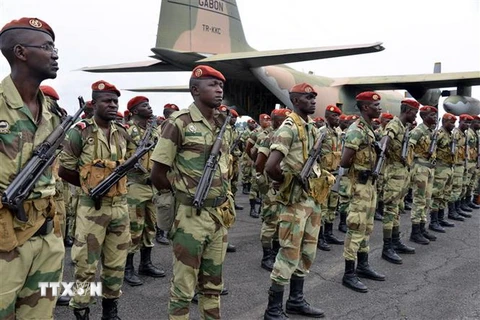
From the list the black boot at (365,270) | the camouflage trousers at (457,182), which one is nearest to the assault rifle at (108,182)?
the black boot at (365,270)

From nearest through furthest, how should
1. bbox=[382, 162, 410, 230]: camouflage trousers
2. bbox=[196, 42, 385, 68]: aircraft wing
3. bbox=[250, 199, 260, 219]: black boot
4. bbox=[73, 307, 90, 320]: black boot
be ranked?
1. bbox=[73, 307, 90, 320]: black boot
2. bbox=[382, 162, 410, 230]: camouflage trousers
3. bbox=[250, 199, 260, 219]: black boot
4. bbox=[196, 42, 385, 68]: aircraft wing

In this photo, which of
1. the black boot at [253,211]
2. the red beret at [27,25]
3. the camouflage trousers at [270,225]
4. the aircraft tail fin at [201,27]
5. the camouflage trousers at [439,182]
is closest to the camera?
the red beret at [27,25]

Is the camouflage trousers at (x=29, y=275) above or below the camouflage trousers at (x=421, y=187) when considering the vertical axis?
above

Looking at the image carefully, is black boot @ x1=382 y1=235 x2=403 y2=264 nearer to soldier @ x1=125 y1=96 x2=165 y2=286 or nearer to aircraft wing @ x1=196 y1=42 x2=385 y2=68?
soldier @ x1=125 y1=96 x2=165 y2=286

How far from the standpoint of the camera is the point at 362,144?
193 inches

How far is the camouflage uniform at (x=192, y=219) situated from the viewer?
2.86 metres

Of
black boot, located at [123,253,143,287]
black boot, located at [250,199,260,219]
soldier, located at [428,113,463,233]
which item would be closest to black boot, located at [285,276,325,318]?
black boot, located at [123,253,143,287]

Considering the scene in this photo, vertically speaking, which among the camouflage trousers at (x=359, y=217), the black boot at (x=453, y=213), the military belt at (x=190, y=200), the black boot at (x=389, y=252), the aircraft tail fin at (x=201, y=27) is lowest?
the black boot at (x=453, y=213)

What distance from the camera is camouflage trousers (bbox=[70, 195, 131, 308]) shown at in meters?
3.35

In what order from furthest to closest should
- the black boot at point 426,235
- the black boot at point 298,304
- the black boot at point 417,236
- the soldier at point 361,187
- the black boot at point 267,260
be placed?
the black boot at point 426,235
the black boot at point 417,236
the black boot at point 267,260
the soldier at point 361,187
the black boot at point 298,304

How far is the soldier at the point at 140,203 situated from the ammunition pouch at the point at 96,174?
3.83 ft

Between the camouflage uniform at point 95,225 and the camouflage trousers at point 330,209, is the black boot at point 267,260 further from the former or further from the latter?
the camouflage uniform at point 95,225

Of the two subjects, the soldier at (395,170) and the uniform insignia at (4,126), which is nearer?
the uniform insignia at (4,126)

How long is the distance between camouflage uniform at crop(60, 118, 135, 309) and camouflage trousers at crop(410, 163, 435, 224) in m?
5.20
